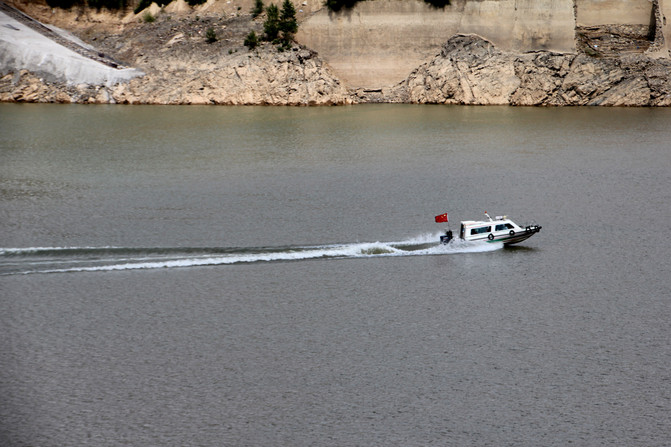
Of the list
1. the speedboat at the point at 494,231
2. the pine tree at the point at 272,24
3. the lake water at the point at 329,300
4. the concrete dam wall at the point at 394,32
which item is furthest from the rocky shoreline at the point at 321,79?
the speedboat at the point at 494,231

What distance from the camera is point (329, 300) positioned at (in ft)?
68.6

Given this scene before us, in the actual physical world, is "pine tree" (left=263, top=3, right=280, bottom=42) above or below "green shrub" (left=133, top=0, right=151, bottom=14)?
below

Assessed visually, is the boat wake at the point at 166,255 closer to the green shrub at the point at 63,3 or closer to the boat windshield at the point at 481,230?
the boat windshield at the point at 481,230

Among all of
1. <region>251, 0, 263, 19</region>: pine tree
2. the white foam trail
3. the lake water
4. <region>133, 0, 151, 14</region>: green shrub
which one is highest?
<region>133, 0, 151, 14</region>: green shrub

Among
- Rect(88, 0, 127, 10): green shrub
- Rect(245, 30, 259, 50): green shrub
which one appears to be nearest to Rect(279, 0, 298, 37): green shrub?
Rect(245, 30, 259, 50): green shrub

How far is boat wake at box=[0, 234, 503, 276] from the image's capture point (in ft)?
75.0

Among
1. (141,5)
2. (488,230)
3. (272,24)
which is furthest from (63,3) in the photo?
(488,230)

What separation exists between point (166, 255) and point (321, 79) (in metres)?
41.4

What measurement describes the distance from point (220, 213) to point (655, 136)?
29839mm

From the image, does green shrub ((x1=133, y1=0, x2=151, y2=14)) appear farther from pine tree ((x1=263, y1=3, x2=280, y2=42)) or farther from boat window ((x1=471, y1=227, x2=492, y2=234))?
boat window ((x1=471, y1=227, x2=492, y2=234))

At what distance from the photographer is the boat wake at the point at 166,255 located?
2288cm

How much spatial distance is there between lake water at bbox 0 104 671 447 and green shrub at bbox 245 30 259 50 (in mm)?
24907

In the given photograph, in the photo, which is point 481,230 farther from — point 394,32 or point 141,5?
point 141,5

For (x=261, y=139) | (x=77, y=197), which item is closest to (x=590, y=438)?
(x=77, y=197)
